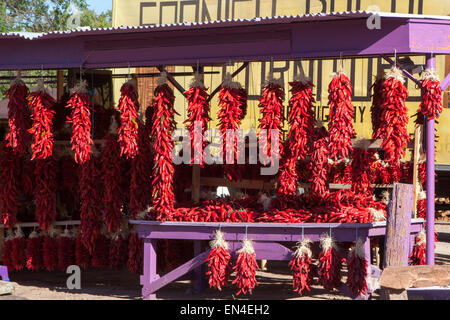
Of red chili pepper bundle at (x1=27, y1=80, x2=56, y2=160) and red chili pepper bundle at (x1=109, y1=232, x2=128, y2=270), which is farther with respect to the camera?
red chili pepper bundle at (x1=109, y1=232, x2=128, y2=270)

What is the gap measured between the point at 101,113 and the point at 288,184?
11.3 feet

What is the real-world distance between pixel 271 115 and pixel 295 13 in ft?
22.9

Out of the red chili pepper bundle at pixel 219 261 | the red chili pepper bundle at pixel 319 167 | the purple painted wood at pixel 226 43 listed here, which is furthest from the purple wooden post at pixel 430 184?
the red chili pepper bundle at pixel 219 261

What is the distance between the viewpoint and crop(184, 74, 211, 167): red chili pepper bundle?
8.72 m

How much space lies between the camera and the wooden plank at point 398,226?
7105 mm

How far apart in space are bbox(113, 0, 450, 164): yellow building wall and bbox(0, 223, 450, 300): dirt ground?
410 cm

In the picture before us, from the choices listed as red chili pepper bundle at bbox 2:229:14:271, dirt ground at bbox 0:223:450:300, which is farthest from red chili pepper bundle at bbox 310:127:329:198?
red chili pepper bundle at bbox 2:229:14:271

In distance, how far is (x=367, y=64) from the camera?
1447 centimetres

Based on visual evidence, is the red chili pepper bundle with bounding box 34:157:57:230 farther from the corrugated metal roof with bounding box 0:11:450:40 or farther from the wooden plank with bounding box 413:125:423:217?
the wooden plank with bounding box 413:125:423:217

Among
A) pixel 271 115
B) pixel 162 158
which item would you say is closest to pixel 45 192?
pixel 162 158

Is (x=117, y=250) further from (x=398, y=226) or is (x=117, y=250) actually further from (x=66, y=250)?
(x=398, y=226)

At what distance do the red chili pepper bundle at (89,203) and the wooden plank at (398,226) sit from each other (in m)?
4.50

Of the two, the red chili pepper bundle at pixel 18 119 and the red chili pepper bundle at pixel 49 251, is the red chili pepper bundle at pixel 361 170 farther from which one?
the red chili pepper bundle at pixel 18 119
